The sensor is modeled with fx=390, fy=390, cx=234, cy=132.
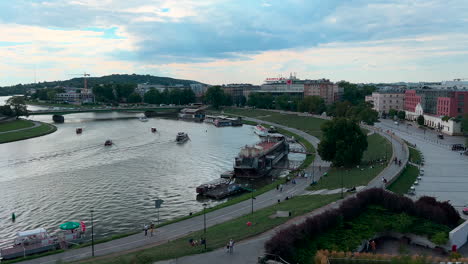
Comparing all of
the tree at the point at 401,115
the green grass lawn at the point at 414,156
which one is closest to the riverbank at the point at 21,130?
the green grass lawn at the point at 414,156

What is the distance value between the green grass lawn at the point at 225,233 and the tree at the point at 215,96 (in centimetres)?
10330

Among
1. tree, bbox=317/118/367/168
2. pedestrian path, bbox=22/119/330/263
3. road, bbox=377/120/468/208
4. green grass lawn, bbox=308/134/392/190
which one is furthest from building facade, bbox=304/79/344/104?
pedestrian path, bbox=22/119/330/263

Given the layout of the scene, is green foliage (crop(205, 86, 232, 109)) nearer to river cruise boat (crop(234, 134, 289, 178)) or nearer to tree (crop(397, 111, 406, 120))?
tree (crop(397, 111, 406, 120))

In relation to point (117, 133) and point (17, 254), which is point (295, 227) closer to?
point (17, 254)

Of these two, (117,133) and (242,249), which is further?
(117,133)

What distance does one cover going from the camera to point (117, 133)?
71750 millimetres

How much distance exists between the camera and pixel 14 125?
75.0m

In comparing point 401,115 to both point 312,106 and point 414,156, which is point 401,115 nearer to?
point 312,106

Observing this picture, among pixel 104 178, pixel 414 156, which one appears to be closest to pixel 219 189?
pixel 104 178

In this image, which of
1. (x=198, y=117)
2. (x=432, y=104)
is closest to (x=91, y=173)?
(x=432, y=104)

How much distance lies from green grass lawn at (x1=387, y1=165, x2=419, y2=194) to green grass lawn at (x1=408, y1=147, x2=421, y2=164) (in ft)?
8.79

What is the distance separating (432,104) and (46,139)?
67485 mm

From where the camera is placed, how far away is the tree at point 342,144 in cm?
3869

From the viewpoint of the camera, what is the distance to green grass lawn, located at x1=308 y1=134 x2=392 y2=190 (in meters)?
31.3
